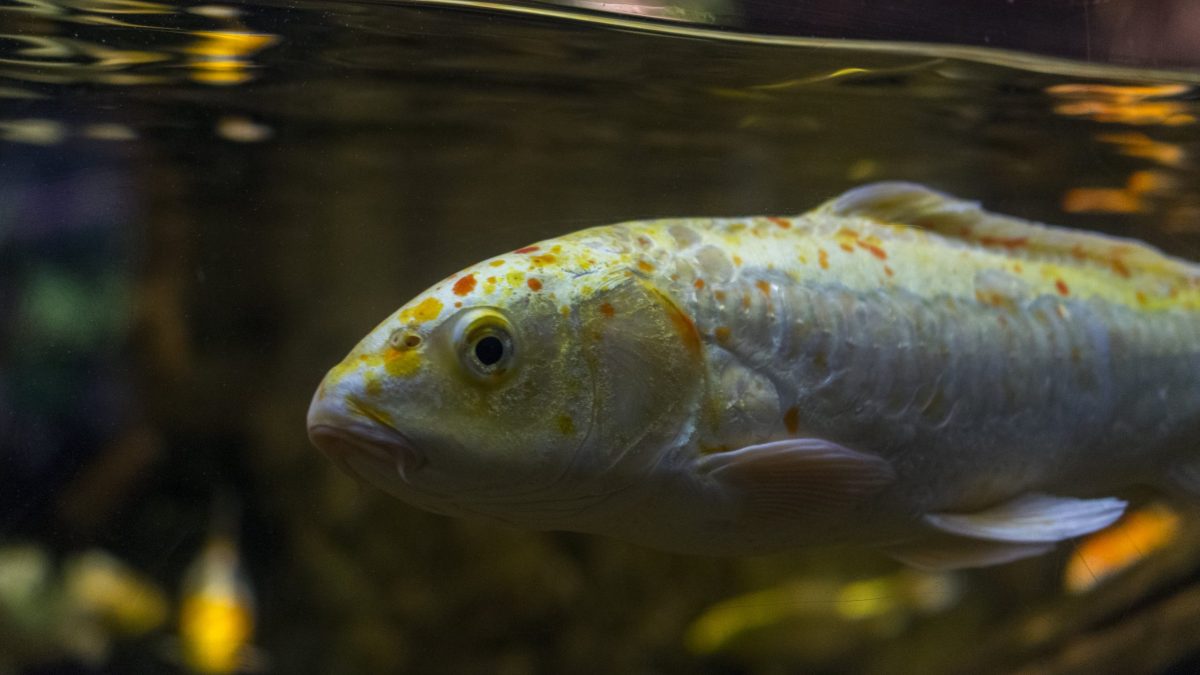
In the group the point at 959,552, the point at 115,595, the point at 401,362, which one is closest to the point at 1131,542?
the point at 959,552

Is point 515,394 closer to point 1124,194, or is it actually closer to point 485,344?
point 485,344

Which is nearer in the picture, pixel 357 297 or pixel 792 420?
pixel 792 420

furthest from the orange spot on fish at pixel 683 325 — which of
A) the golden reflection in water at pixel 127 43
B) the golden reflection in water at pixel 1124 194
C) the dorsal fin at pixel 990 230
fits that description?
the golden reflection in water at pixel 1124 194

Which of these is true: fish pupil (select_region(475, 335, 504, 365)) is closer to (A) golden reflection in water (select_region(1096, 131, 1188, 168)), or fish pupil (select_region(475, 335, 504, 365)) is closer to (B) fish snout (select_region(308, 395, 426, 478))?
(B) fish snout (select_region(308, 395, 426, 478))

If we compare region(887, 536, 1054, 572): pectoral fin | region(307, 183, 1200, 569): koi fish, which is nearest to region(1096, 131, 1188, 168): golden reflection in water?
region(307, 183, 1200, 569): koi fish

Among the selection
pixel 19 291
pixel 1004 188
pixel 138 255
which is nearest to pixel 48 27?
pixel 138 255

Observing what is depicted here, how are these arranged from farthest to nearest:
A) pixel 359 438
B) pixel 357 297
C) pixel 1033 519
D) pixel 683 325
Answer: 1. pixel 357 297
2. pixel 1033 519
3. pixel 683 325
4. pixel 359 438

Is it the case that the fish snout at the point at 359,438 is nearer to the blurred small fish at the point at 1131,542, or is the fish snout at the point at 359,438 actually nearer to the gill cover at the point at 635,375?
the gill cover at the point at 635,375

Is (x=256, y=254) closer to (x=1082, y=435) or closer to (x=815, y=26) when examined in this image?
(x=815, y=26)
